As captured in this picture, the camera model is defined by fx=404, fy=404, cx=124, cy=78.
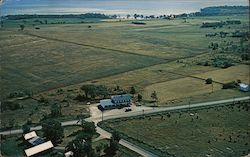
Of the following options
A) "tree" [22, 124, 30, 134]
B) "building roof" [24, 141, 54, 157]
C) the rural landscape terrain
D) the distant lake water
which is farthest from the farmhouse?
the distant lake water

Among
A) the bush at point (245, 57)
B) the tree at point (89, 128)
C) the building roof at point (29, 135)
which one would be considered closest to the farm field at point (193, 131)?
the tree at point (89, 128)

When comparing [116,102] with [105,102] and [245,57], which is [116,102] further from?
[245,57]

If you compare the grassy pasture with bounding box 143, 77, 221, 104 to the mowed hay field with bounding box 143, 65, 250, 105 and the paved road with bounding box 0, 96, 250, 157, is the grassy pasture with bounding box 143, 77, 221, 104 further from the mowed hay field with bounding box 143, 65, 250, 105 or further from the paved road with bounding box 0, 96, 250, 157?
the paved road with bounding box 0, 96, 250, 157

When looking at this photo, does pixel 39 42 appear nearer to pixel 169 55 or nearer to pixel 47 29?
pixel 47 29

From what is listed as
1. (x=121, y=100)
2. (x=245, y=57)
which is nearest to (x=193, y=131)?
(x=121, y=100)

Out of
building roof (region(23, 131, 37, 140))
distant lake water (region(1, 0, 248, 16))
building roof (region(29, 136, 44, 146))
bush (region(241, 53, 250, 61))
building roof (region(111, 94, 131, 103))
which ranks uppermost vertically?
distant lake water (region(1, 0, 248, 16))

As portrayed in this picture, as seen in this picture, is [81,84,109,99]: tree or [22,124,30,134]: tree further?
[81,84,109,99]: tree

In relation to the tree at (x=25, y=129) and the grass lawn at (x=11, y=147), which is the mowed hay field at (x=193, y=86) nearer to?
the tree at (x=25, y=129)
